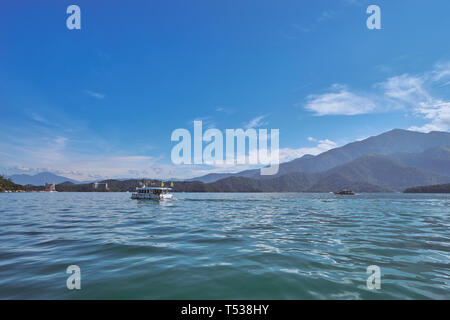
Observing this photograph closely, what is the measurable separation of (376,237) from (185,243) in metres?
16.1

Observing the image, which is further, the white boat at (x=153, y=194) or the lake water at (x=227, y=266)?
the white boat at (x=153, y=194)

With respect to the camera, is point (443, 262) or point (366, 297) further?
point (443, 262)

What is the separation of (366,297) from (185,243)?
39.6ft

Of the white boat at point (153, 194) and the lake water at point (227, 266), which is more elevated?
the lake water at point (227, 266)

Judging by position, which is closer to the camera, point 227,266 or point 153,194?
point 227,266

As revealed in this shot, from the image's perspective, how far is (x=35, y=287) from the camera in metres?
9.16

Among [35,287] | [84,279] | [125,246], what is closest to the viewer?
[35,287]

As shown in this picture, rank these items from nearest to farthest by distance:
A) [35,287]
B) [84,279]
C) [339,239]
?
[35,287] → [84,279] → [339,239]

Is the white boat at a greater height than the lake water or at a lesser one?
lesser

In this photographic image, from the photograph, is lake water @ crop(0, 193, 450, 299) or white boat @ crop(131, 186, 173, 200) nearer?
lake water @ crop(0, 193, 450, 299)
